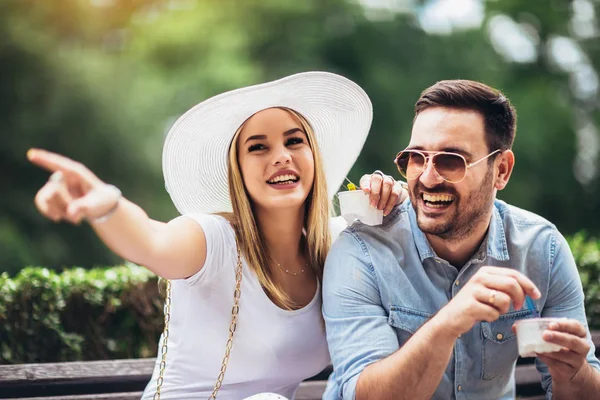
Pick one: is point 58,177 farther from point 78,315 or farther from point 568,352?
point 78,315

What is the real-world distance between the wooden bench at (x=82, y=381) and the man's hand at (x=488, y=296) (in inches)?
60.8

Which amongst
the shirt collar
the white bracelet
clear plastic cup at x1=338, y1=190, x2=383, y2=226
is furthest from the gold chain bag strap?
the white bracelet

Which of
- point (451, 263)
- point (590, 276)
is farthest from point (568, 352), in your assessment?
point (590, 276)

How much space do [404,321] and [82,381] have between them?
1591 millimetres

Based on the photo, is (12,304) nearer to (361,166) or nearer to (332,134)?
(332,134)

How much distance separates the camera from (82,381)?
3623mm

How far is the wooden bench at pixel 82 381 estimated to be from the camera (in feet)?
11.5

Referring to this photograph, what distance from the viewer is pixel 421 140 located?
9.86ft

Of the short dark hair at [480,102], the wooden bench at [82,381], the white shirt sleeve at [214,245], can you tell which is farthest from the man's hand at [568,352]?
the wooden bench at [82,381]

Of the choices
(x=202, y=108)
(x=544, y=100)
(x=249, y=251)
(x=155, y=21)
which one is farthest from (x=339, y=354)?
(x=155, y=21)

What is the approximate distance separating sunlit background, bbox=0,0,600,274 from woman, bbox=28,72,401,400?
49.5 feet

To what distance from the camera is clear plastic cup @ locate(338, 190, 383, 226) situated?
306 cm

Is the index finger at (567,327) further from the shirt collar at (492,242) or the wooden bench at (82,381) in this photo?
the wooden bench at (82,381)

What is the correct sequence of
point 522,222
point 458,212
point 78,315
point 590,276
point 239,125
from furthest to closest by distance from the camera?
point 590,276 → point 78,315 → point 239,125 → point 522,222 → point 458,212
